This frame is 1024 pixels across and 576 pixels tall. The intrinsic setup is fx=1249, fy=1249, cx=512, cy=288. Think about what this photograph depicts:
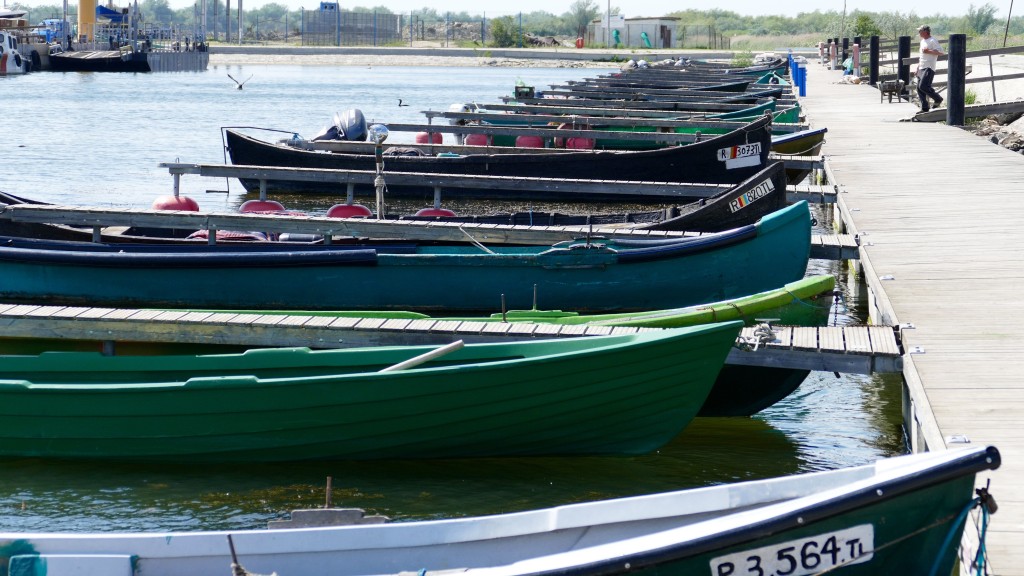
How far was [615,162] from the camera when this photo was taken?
581 inches

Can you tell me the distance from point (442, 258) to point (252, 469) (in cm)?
219

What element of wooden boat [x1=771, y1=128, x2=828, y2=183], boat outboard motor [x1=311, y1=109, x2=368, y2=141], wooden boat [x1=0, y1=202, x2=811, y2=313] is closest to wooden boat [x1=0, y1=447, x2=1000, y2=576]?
wooden boat [x1=0, y1=202, x2=811, y2=313]

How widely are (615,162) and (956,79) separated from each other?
7.29 m

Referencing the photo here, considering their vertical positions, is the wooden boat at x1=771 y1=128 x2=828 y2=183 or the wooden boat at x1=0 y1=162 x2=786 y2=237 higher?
the wooden boat at x1=771 y1=128 x2=828 y2=183

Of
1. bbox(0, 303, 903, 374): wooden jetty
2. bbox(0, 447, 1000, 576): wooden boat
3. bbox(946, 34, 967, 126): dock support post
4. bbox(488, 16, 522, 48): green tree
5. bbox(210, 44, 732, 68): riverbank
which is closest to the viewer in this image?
bbox(0, 447, 1000, 576): wooden boat

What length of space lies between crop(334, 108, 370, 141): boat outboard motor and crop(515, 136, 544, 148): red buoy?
251cm

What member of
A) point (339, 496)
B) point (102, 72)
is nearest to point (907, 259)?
point (339, 496)

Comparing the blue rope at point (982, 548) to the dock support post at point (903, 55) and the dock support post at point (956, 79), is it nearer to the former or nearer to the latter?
the dock support post at point (956, 79)

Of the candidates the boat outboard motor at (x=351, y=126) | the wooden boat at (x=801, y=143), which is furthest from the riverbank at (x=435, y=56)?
the wooden boat at (x=801, y=143)

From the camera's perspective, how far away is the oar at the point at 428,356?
6.15 metres

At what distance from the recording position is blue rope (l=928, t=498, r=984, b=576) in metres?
4.14

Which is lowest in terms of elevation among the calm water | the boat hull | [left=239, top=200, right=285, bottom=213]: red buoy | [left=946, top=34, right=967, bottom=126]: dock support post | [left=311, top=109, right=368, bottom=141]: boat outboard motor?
the calm water

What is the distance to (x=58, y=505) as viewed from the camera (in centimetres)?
664

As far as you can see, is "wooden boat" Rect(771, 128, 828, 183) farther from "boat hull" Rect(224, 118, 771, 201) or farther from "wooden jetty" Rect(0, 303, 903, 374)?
"wooden jetty" Rect(0, 303, 903, 374)
